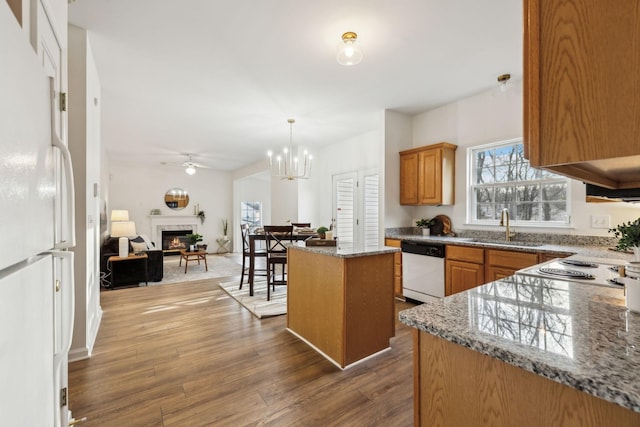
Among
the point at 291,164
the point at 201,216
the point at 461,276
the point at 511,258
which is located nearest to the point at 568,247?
the point at 511,258

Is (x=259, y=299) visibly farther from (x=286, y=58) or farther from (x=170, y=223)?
(x=170, y=223)

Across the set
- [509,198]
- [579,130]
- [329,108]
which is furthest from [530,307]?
[329,108]

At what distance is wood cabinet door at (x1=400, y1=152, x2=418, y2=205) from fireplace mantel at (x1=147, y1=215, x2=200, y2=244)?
7078 millimetres

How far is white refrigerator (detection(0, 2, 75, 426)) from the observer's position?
0.66m

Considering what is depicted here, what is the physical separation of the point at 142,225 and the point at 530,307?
30.7ft

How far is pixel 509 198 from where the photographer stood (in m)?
3.59

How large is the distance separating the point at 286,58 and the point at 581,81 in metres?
2.76

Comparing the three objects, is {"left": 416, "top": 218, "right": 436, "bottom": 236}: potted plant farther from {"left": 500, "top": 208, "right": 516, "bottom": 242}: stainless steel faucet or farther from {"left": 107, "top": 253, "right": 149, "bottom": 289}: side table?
{"left": 107, "top": 253, "right": 149, "bottom": 289}: side table

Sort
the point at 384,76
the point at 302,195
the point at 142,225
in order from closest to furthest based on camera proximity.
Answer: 1. the point at 384,76
2. the point at 302,195
3. the point at 142,225

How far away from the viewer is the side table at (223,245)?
9.28 metres

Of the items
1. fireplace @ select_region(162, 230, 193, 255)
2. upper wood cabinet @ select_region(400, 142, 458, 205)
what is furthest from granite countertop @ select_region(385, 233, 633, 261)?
fireplace @ select_region(162, 230, 193, 255)

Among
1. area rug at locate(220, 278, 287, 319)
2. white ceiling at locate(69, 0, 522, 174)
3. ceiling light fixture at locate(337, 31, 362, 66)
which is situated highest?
white ceiling at locate(69, 0, 522, 174)

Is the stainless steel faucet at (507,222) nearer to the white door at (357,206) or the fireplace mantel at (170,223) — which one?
the white door at (357,206)

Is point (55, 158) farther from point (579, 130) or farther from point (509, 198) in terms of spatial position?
point (509, 198)
